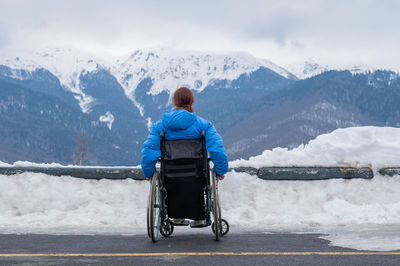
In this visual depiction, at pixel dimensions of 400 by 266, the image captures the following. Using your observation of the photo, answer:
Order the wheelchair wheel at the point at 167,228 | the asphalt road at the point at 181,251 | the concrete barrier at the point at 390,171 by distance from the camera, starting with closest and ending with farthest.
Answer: the asphalt road at the point at 181,251 < the wheelchair wheel at the point at 167,228 < the concrete barrier at the point at 390,171

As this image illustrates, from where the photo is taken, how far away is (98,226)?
24.2ft

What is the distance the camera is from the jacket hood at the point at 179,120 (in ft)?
18.9

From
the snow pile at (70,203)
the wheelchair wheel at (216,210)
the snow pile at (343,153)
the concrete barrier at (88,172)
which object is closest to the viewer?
the wheelchair wheel at (216,210)

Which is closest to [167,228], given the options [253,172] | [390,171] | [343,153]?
[253,172]

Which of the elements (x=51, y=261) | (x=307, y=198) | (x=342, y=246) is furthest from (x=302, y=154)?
(x=51, y=261)

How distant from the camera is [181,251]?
510cm

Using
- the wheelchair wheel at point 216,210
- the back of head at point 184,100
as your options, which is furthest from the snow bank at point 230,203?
the back of head at point 184,100

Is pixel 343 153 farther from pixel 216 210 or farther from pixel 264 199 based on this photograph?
pixel 216 210

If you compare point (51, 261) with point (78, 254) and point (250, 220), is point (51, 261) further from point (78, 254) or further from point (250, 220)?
point (250, 220)

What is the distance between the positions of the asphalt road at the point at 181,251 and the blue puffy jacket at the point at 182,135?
0.92m

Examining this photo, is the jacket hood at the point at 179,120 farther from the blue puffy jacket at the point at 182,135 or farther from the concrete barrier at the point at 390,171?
the concrete barrier at the point at 390,171

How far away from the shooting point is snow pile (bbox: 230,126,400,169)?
934 cm

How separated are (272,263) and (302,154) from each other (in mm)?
5241

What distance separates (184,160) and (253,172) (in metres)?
3.53
